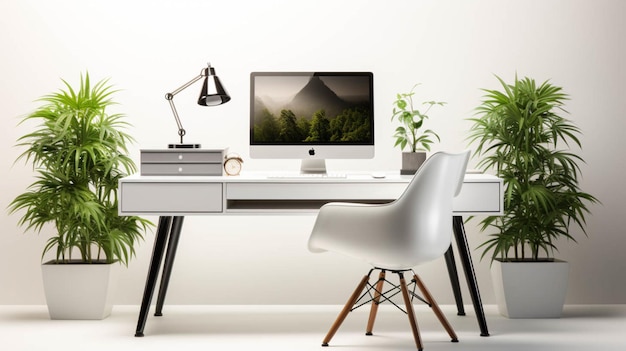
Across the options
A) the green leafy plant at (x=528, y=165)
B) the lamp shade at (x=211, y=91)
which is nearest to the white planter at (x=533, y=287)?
the green leafy plant at (x=528, y=165)

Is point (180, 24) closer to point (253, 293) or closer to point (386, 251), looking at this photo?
point (253, 293)

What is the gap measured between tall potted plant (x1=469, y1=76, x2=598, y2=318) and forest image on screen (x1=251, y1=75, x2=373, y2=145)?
2.19ft

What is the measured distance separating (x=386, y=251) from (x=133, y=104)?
6.63 ft

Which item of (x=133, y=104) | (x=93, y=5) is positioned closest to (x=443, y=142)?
(x=133, y=104)

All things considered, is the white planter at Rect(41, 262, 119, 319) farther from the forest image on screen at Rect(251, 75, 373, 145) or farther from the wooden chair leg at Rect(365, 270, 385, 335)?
the wooden chair leg at Rect(365, 270, 385, 335)

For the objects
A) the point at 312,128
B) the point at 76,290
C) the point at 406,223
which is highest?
the point at 312,128

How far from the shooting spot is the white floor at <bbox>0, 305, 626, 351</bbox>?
358cm

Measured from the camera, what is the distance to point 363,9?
15.3 feet

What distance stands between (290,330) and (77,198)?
1283 millimetres

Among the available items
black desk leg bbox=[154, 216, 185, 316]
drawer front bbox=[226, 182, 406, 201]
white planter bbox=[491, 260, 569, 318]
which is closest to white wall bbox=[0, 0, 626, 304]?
black desk leg bbox=[154, 216, 185, 316]

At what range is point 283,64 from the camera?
15.2 feet

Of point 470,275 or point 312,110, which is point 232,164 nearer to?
→ point 312,110

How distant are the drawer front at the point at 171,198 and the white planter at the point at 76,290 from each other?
697mm

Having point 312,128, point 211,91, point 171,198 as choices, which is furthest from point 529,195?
point 171,198
